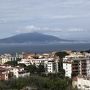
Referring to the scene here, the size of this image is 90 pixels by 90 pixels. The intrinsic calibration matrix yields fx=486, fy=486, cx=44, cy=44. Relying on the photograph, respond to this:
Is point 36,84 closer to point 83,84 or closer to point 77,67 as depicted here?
point 83,84

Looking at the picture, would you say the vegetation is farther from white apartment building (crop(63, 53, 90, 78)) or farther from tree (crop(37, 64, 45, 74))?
tree (crop(37, 64, 45, 74))

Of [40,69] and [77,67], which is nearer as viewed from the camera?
[77,67]

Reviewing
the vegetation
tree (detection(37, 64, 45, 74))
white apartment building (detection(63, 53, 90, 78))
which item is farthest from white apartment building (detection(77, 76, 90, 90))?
tree (detection(37, 64, 45, 74))

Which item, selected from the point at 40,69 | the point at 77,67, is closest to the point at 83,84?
the point at 77,67

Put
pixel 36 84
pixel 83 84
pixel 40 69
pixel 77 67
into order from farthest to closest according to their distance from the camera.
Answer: pixel 40 69 → pixel 77 67 → pixel 83 84 → pixel 36 84

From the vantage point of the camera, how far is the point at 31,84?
103 feet

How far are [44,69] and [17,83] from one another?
17151 mm

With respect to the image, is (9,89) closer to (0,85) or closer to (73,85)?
(0,85)

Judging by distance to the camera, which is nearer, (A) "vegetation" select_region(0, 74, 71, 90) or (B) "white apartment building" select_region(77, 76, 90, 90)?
(A) "vegetation" select_region(0, 74, 71, 90)

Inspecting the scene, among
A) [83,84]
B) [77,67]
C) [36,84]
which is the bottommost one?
[83,84]

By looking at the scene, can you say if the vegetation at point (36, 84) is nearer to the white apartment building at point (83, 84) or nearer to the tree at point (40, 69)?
the white apartment building at point (83, 84)

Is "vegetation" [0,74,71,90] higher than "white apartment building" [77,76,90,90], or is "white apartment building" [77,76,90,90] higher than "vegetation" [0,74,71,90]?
"vegetation" [0,74,71,90]

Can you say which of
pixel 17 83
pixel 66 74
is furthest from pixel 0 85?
pixel 66 74

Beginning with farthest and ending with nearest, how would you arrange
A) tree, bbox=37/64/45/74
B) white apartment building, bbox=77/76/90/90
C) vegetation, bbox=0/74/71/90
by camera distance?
tree, bbox=37/64/45/74, white apartment building, bbox=77/76/90/90, vegetation, bbox=0/74/71/90
